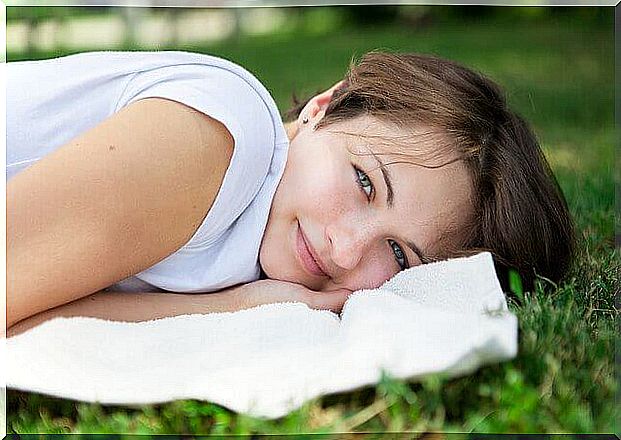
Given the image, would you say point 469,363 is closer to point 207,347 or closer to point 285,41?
point 207,347

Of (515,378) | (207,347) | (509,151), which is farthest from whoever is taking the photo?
(509,151)

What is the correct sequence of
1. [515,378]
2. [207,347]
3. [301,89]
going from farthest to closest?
[301,89]
[207,347]
[515,378]

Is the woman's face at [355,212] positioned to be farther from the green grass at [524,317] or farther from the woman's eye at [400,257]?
the green grass at [524,317]

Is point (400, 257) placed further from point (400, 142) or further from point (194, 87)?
point (194, 87)

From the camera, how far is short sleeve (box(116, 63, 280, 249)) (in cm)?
100

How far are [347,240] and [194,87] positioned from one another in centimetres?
23

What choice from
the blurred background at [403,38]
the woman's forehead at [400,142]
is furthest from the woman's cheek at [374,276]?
the blurred background at [403,38]

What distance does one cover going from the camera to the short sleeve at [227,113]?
100 centimetres

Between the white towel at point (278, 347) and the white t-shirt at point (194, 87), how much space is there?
11cm

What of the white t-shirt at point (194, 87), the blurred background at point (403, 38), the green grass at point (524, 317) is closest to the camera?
the green grass at point (524, 317)

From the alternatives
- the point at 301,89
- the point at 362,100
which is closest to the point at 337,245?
the point at 362,100

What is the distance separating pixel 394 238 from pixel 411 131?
12 centimetres

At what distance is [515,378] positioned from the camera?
761 millimetres

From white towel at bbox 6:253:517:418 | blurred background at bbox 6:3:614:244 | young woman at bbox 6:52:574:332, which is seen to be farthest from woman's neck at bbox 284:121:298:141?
white towel at bbox 6:253:517:418
